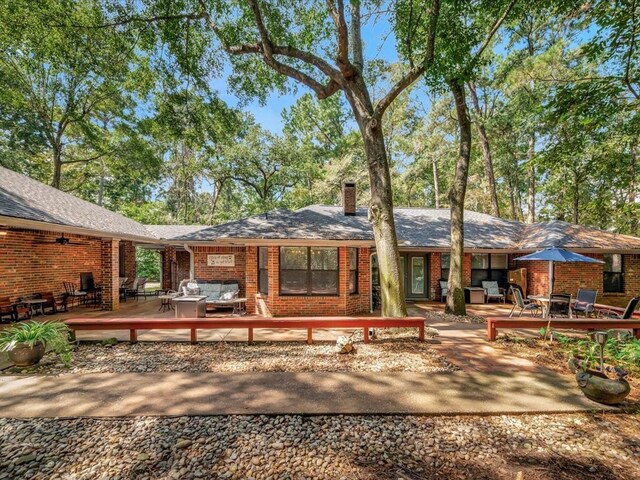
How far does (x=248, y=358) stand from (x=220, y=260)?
22.0 ft

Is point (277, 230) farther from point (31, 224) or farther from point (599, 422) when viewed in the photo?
point (599, 422)

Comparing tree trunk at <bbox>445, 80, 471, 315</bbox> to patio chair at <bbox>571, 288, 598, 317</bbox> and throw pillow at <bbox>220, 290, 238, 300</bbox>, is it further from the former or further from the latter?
throw pillow at <bbox>220, 290, 238, 300</bbox>

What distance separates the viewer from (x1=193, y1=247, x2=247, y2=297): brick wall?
1128 centimetres

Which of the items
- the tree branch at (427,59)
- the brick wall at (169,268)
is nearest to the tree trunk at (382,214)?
the tree branch at (427,59)

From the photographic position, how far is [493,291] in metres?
12.2

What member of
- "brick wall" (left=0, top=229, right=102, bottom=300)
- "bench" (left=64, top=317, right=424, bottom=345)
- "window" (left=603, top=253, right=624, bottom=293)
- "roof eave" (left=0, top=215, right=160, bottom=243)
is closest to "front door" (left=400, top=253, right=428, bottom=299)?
"window" (left=603, top=253, right=624, bottom=293)

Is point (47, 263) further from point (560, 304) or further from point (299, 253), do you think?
point (560, 304)

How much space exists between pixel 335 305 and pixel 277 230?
3040mm

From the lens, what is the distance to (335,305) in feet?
29.2

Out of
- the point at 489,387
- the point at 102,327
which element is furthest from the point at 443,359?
the point at 102,327

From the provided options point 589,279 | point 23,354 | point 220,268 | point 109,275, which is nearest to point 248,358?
point 23,354

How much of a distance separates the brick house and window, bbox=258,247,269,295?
0.04m

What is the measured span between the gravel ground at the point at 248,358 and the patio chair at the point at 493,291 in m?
7.80

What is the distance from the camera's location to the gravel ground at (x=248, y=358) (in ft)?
15.8
